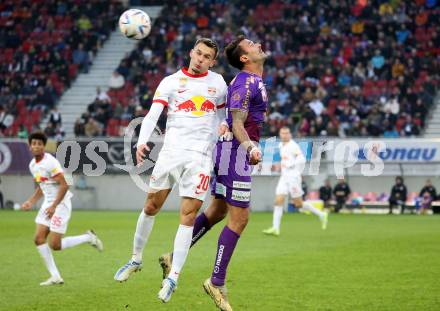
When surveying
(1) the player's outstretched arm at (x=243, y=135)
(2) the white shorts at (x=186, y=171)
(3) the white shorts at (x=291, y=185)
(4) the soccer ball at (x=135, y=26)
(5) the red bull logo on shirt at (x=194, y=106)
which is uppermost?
(4) the soccer ball at (x=135, y=26)

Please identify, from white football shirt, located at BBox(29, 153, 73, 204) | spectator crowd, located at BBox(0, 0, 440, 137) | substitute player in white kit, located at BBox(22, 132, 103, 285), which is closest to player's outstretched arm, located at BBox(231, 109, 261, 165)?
substitute player in white kit, located at BBox(22, 132, 103, 285)

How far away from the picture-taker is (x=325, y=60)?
34750mm

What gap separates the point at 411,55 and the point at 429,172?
17.3 ft

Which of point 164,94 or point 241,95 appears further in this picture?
point 164,94

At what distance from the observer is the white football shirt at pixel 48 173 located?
12406 mm

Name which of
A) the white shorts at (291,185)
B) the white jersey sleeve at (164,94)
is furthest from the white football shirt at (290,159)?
the white jersey sleeve at (164,94)

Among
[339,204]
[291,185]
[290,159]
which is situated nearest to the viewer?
[291,185]

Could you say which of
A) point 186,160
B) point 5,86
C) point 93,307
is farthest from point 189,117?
point 5,86

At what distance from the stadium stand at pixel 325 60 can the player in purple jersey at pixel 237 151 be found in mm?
22343

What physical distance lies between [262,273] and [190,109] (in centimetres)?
394

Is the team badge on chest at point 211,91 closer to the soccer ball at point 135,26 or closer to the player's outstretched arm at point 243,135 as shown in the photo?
the player's outstretched arm at point 243,135

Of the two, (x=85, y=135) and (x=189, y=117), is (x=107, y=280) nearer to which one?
(x=189, y=117)

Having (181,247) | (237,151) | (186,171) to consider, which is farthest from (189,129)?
(181,247)

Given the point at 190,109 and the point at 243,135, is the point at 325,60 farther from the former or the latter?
the point at 243,135
